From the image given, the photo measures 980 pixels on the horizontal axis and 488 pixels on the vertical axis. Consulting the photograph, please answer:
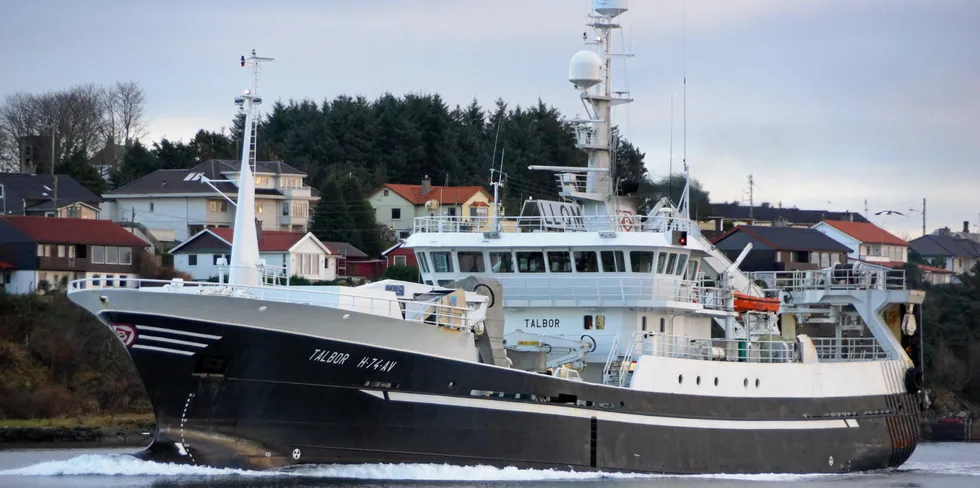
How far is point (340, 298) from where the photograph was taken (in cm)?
2819

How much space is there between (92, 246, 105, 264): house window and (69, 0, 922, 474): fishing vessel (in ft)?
94.5

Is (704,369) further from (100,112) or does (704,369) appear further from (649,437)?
(100,112)

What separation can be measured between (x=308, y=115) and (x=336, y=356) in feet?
214

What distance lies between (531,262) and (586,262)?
1237 mm

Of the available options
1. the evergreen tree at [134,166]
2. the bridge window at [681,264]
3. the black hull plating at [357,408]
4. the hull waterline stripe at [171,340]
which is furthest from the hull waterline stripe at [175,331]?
the evergreen tree at [134,166]

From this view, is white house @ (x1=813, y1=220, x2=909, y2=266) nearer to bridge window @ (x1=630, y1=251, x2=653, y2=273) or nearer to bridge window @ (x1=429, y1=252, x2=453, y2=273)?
bridge window @ (x1=630, y1=251, x2=653, y2=273)

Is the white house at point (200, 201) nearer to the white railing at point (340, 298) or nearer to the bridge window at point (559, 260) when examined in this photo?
the bridge window at point (559, 260)

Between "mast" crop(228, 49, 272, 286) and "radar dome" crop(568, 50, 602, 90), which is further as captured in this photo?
"radar dome" crop(568, 50, 602, 90)

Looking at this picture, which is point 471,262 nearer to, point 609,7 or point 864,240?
point 609,7

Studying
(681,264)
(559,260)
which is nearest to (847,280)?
(681,264)

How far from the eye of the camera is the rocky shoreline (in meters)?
43.3

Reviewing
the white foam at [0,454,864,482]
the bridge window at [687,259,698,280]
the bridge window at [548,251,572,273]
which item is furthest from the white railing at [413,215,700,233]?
the white foam at [0,454,864,482]

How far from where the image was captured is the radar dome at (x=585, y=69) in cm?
3544

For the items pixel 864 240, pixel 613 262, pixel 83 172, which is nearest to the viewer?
pixel 613 262
